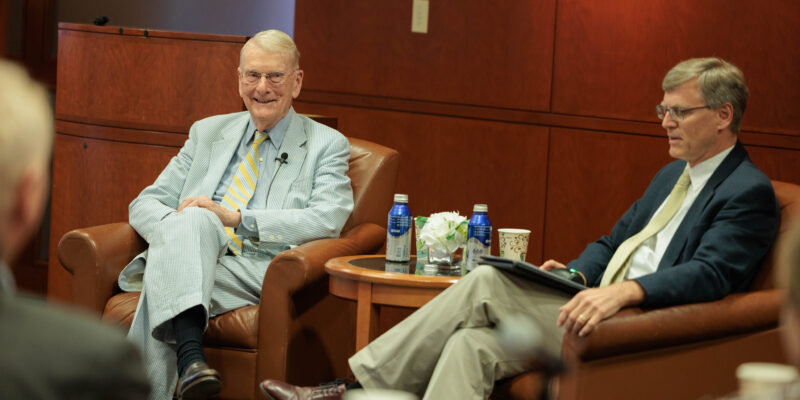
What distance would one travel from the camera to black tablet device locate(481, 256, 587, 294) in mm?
2533

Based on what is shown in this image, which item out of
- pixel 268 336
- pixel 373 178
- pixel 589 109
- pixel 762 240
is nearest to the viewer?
pixel 762 240

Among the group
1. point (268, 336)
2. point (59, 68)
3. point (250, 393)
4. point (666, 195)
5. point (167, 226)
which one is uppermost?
point (59, 68)

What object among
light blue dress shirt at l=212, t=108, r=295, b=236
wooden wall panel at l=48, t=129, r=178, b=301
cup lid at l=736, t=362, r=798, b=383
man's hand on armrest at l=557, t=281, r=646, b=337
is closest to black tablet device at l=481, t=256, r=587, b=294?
man's hand on armrest at l=557, t=281, r=646, b=337

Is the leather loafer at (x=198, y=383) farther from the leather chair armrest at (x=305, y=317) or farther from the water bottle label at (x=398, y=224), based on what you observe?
the water bottle label at (x=398, y=224)

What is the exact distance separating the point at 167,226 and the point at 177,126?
1.04 meters

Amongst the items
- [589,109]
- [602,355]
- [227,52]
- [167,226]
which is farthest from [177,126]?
[602,355]

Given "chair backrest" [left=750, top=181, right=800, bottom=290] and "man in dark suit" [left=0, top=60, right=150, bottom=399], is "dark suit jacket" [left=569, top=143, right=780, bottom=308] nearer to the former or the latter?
"chair backrest" [left=750, top=181, right=800, bottom=290]

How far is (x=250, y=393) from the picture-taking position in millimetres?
2955

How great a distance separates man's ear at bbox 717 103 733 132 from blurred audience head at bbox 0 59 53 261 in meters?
2.20

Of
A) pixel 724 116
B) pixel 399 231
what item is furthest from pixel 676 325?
pixel 399 231

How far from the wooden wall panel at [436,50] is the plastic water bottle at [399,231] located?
1.55m

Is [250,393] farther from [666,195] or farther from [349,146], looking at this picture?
[666,195]

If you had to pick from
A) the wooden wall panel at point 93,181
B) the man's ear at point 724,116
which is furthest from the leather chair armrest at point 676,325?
the wooden wall panel at point 93,181

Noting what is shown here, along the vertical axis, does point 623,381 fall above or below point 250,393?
above
